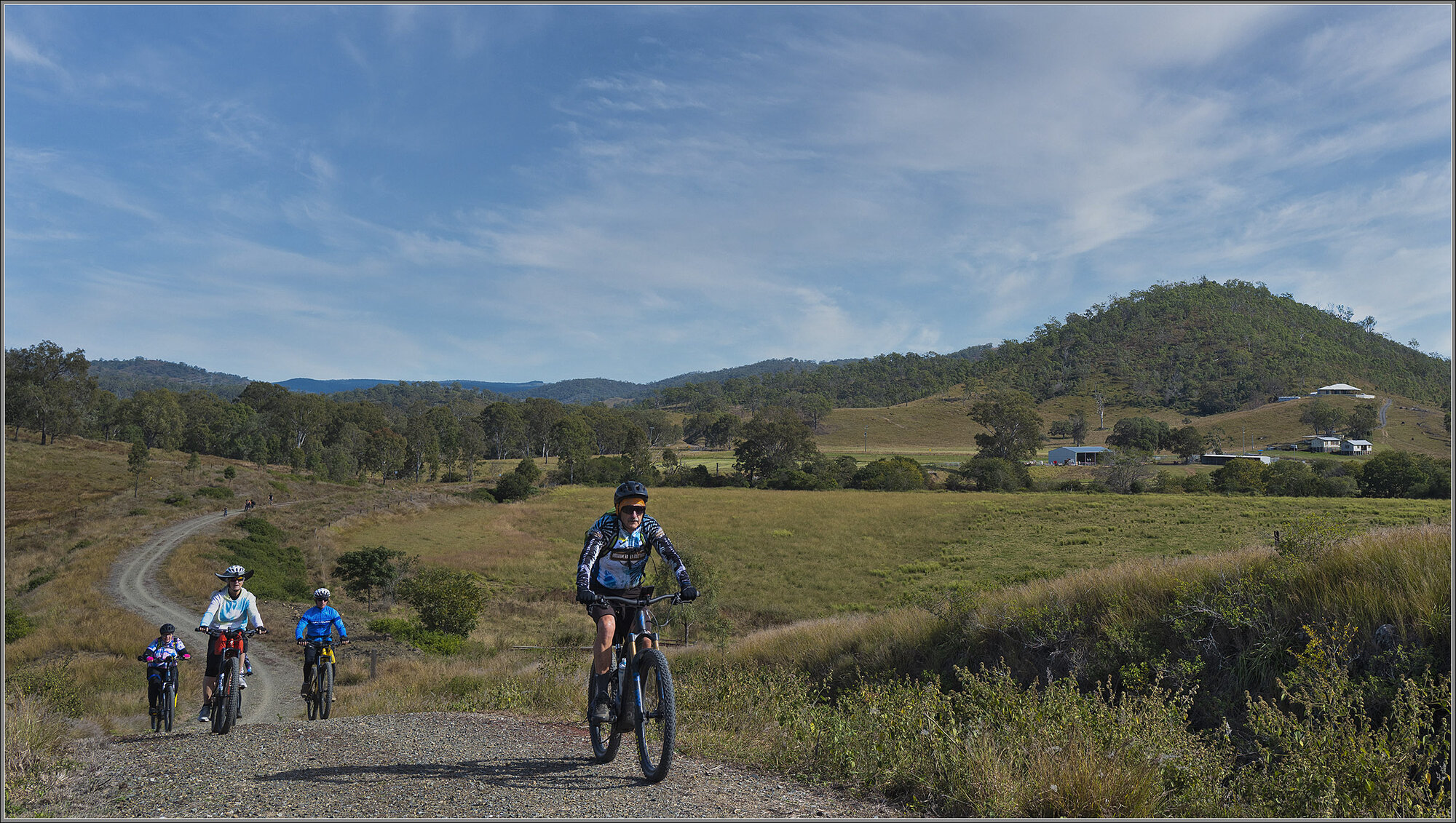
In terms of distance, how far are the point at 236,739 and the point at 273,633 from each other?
19592 mm

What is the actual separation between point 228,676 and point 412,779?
504cm

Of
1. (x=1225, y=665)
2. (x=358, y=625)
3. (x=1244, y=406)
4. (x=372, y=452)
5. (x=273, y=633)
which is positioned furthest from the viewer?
(x=1244, y=406)

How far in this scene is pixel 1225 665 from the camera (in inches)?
304

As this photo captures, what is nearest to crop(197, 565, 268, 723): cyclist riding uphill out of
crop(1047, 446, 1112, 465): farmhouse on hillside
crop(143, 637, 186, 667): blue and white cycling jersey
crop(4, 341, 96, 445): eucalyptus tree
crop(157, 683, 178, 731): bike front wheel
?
crop(157, 683, 178, 731): bike front wheel

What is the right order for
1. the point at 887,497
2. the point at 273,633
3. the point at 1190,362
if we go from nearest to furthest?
the point at 273,633 → the point at 887,497 → the point at 1190,362

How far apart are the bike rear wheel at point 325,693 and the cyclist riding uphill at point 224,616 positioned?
3.42 ft

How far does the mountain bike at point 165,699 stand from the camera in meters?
9.68

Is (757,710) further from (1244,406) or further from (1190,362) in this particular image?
(1190,362)

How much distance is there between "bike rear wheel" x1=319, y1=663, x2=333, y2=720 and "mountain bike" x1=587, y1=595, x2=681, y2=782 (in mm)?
6130

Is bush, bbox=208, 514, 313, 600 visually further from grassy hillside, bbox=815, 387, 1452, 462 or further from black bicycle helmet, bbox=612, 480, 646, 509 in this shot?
grassy hillside, bbox=815, 387, 1452, 462

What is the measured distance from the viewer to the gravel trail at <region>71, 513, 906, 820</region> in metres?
4.92

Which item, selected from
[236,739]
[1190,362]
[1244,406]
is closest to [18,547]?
[236,739]

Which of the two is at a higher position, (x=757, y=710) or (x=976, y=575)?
(x=757, y=710)

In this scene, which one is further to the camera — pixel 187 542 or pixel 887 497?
pixel 887 497
